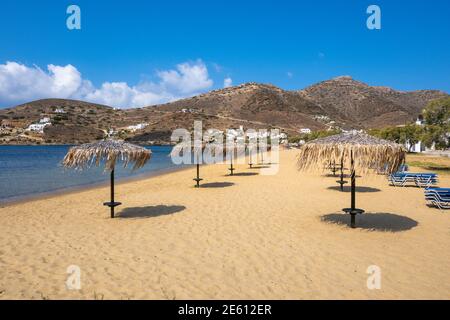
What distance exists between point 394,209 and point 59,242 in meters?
8.65

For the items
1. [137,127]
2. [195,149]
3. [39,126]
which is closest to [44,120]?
[39,126]

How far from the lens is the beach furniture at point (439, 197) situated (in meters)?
9.42

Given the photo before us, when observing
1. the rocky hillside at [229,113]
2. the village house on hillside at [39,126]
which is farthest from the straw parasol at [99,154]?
the village house on hillside at [39,126]

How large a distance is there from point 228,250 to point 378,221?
418 centimetres

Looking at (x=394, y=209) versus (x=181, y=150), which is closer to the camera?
(x=394, y=209)

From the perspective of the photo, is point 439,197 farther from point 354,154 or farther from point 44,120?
point 44,120

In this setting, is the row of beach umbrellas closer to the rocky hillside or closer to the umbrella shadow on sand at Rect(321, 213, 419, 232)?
the umbrella shadow on sand at Rect(321, 213, 419, 232)

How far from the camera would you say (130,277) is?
16.0 ft

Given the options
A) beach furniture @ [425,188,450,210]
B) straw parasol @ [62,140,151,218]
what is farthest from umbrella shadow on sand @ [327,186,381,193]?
straw parasol @ [62,140,151,218]

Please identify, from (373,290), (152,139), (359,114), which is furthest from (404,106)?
(373,290)

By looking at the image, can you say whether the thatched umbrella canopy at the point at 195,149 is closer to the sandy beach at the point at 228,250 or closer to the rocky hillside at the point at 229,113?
the sandy beach at the point at 228,250
